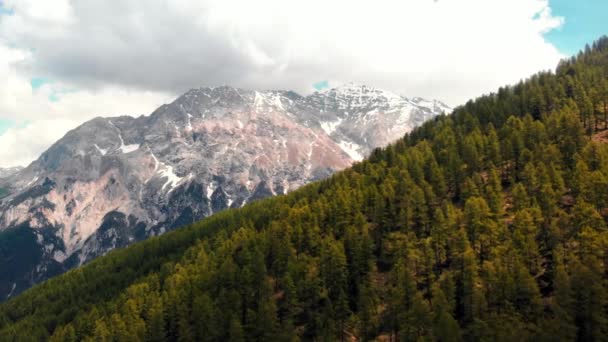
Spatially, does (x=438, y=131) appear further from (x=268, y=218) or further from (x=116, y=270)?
(x=116, y=270)

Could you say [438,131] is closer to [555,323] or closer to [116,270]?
[555,323]

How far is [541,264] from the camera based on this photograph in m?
83.8

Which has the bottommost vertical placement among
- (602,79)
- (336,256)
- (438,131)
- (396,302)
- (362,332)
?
(362,332)

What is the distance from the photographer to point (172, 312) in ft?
347

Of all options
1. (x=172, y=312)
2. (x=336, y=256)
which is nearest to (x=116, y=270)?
(x=172, y=312)

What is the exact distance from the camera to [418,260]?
9000 centimetres

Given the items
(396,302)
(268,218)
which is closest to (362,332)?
(396,302)

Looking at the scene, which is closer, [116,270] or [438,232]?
[438,232]

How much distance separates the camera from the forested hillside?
Result: 241 feet

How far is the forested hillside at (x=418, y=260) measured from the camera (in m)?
73.4

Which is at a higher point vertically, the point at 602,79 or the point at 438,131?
the point at 602,79

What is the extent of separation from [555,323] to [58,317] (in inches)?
5406

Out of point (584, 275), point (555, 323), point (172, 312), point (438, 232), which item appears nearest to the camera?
point (555, 323)

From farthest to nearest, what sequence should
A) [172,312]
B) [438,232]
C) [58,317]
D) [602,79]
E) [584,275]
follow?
[602,79], [58,317], [172,312], [438,232], [584,275]
